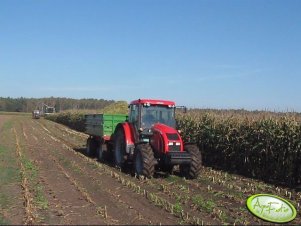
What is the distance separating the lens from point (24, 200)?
9555mm

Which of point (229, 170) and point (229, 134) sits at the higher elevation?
point (229, 134)

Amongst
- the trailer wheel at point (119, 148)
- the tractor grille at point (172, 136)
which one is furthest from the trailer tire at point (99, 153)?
the tractor grille at point (172, 136)

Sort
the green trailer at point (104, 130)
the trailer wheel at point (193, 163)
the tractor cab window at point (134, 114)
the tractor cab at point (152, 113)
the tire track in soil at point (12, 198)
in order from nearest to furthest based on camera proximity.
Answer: the tire track in soil at point (12, 198) < the trailer wheel at point (193, 163) < the tractor cab at point (152, 113) < the tractor cab window at point (134, 114) < the green trailer at point (104, 130)

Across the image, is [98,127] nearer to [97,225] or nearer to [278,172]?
[278,172]

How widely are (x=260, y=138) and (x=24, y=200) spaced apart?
842cm

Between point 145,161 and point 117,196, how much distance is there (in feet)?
7.75

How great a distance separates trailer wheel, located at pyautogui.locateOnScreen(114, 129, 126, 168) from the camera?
48.8ft

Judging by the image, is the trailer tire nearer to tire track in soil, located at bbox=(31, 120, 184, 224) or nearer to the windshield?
the windshield

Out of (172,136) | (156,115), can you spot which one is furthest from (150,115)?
(172,136)

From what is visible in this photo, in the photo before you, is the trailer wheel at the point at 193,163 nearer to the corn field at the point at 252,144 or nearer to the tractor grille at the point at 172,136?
the tractor grille at the point at 172,136

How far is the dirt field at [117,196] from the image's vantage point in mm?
8250

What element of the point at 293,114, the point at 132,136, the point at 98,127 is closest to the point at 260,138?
the point at 293,114

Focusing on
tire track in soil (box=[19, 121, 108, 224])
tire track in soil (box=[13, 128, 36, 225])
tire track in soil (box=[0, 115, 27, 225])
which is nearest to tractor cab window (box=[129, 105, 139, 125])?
tire track in soil (box=[19, 121, 108, 224])

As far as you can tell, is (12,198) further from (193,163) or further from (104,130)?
(104,130)
